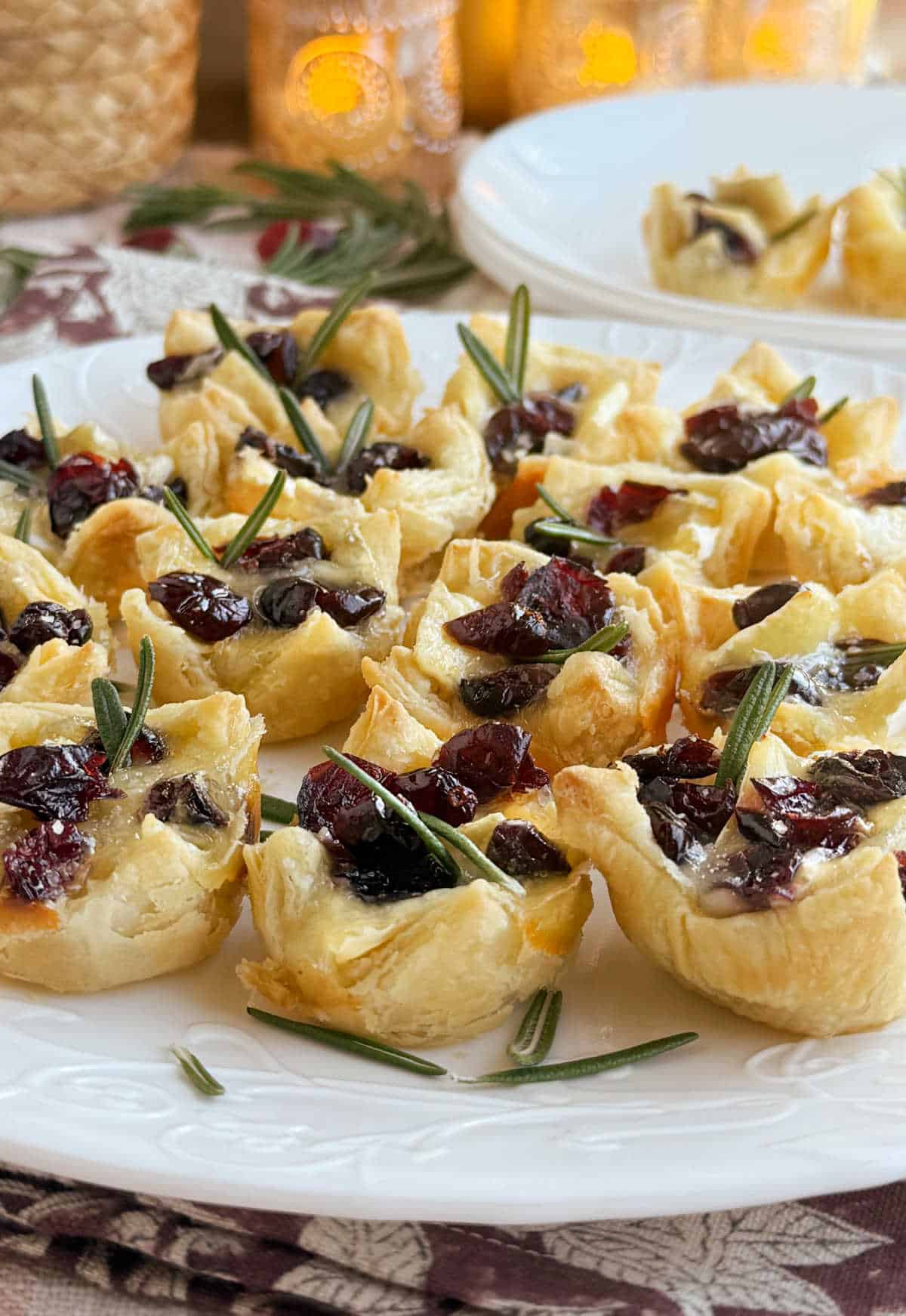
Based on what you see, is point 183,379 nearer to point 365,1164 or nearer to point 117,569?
point 117,569

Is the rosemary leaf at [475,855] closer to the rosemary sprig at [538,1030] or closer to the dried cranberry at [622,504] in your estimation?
the rosemary sprig at [538,1030]

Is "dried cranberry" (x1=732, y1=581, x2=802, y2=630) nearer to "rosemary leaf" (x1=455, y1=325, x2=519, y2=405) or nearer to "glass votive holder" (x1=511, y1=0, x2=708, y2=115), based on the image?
"rosemary leaf" (x1=455, y1=325, x2=519, y2=405)

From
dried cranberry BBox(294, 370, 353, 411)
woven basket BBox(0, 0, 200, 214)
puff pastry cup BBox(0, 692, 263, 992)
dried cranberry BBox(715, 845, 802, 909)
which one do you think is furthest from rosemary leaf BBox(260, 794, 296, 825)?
woven basket BBox(0, 0, 200, 214)

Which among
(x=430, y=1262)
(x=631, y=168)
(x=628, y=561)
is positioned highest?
(x=628, y=561)

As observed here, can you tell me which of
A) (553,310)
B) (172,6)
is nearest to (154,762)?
(553,310)

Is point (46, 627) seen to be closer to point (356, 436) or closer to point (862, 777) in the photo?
point (356, 436)

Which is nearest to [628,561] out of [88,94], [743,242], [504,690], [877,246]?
[504,690]
